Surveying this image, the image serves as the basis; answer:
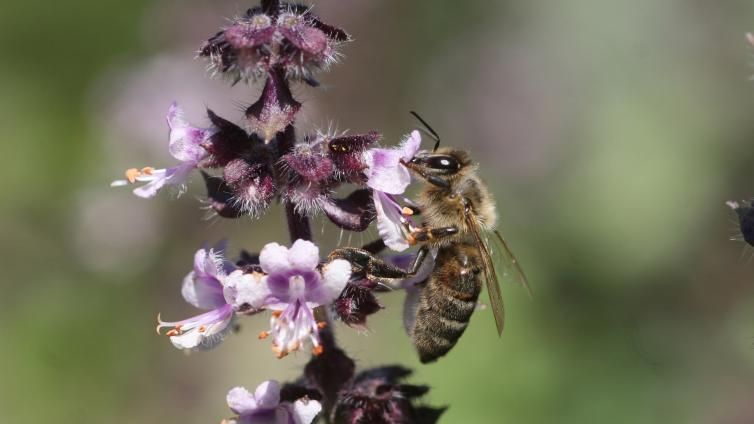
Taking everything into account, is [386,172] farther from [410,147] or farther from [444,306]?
[444,306]

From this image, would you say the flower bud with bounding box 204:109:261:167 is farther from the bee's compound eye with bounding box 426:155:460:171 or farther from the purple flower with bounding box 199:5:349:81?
the bee's compound eye with bounding box 426:155:460:171

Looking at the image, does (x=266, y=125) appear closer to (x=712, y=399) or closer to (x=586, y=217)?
(x=712, y=399)

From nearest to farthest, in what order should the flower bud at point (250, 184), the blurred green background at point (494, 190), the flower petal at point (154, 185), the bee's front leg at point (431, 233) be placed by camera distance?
the flower bud at point (250, 184) < the flower petal at point (154, 185) < the bee's front leg at point (431, 233) < the blurred green background at point (494, 190)

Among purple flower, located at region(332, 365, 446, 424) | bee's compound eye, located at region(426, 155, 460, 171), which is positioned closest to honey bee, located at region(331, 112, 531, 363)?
bee's compound eye, located at region(426, 155, 460, 171)

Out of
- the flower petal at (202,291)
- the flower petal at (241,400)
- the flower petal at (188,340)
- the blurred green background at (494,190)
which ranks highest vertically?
the blurred green background at (494,190)

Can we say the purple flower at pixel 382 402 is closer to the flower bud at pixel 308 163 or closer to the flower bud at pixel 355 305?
the flower bud at pixel 355 305

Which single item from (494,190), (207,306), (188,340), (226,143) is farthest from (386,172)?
(494,190)

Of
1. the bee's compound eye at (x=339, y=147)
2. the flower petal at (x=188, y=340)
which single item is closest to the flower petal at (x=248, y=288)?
the flower petal at (x=188, y=340)
